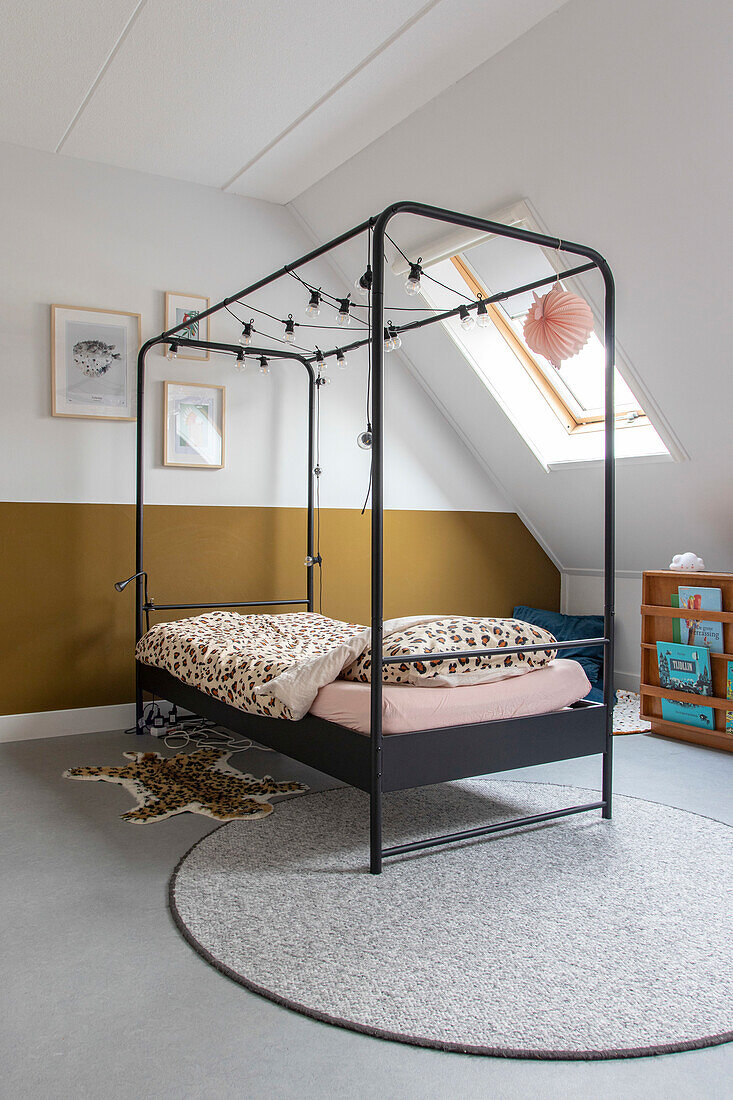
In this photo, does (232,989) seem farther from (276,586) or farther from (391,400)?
(391,400)

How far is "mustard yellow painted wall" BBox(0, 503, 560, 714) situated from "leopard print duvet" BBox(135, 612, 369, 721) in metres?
0.32

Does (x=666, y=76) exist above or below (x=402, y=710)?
above

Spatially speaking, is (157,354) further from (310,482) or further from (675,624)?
(675,624)

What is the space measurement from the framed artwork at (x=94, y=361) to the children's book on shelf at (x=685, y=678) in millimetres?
2822

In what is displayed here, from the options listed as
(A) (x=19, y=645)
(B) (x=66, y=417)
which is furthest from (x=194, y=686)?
(B) (x=66, y=417)

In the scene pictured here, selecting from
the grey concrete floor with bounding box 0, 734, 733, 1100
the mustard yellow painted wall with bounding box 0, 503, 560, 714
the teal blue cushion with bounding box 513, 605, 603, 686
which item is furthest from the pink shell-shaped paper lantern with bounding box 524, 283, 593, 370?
the teal blue cushion with bounding box 513, 605, 603, 686

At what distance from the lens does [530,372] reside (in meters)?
4.80

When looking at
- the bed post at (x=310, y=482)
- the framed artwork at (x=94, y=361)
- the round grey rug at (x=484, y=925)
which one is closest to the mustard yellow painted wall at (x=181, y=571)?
the bed post at (x=310, y=482)

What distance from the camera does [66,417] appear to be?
4.07 meters

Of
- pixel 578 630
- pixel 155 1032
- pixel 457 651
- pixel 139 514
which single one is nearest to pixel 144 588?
pixel 139 514

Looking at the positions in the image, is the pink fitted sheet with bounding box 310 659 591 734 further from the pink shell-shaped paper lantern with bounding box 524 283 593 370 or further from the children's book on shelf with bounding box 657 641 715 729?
the children's book on shelf with bounding box 657 641 715 729

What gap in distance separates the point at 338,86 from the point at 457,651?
89.1 inches

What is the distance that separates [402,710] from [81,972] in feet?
3.47

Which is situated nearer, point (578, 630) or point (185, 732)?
point (185, 732)
